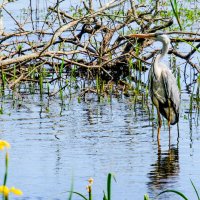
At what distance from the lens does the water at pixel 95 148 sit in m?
7.27

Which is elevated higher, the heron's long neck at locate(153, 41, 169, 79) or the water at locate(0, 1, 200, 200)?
the heron's long neck at locate(153, 41, 169, 79)

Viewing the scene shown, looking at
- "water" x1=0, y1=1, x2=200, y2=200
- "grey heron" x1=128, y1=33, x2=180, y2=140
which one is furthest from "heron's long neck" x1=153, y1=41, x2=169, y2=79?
"water" x1=0, y1=1, x2=200, y2=200

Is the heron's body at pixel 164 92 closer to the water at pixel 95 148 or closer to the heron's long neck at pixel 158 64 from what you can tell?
the heron's long neck at pixel 158 64

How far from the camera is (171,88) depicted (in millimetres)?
10234

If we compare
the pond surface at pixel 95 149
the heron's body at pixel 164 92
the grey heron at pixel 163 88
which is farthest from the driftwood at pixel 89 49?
the heron's body at pixel 164 92

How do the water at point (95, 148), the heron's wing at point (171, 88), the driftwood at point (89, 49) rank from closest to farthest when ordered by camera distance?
the water at point (95, 148) < the heron's wing at point (171, 88) < the driftwood at point (89, 49)

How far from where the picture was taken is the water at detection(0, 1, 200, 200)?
23.8 ft

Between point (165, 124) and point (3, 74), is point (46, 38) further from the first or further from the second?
point (165, 124)

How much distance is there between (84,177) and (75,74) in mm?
6292

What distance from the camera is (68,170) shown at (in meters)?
7.87

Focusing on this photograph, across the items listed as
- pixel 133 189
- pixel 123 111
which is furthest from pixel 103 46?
pixel 133 189

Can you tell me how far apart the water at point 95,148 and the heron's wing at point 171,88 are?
1.11 ft

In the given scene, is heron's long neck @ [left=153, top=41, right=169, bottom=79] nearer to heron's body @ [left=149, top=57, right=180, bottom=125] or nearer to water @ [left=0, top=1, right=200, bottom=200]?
heron's body @ [left=149, top=57, right=180, bottom=125]

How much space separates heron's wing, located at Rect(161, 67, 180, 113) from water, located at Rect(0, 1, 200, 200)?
339 millimetres
